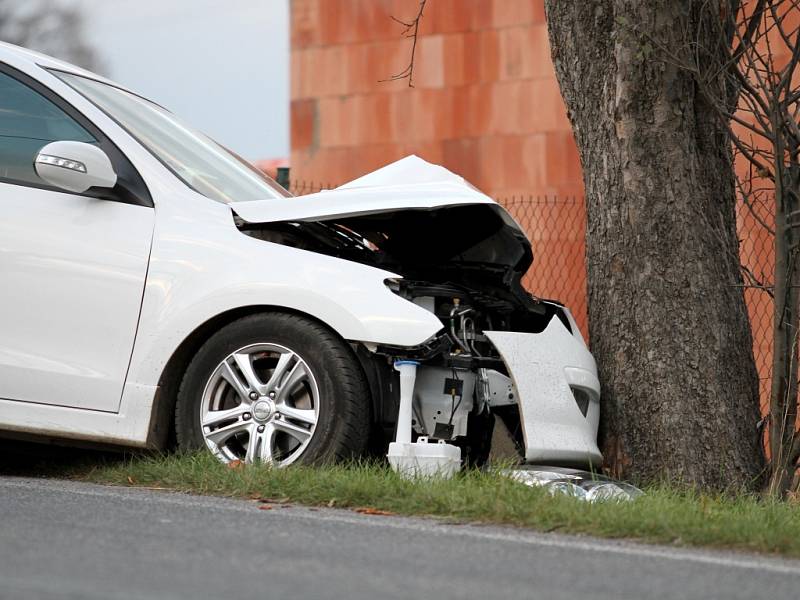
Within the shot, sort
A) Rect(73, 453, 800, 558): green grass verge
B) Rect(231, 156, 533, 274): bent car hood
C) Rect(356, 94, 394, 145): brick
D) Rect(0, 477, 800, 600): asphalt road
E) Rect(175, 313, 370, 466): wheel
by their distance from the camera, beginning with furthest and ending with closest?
Rect(356, 94, 394, 145): brick, Rect(231, 156, 533, 274): bent car hood, Rect(175, 313, 370, 466): wheel, Rect(73, 453, 800, 558): green grass verge, Rect(0, 477, 800, 600): asphalt road

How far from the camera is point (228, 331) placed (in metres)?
5.86

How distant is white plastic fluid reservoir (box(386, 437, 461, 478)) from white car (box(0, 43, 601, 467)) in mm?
21

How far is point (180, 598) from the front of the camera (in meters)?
3.46

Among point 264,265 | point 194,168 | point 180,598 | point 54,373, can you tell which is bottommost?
point 180,598

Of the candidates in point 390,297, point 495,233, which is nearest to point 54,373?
point 390,297

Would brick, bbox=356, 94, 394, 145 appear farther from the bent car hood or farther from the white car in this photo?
the white car

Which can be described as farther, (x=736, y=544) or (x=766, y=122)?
(x=766, y=122)

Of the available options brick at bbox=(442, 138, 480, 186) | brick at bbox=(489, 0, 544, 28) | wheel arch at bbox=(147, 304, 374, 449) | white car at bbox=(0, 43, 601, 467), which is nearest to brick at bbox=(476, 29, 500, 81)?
brick at bbox=(489, 0, 544, 28)

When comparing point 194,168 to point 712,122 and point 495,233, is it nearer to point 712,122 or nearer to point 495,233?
point 495,233

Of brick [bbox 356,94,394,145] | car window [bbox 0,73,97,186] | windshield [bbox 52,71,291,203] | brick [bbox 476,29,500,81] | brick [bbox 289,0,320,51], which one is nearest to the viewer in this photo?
car window [bbox 0,73,97,186]

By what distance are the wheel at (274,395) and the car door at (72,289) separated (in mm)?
367

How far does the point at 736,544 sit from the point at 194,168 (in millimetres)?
3091

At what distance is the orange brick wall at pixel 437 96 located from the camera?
18.8 metres

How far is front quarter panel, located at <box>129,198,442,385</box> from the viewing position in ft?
18.8
